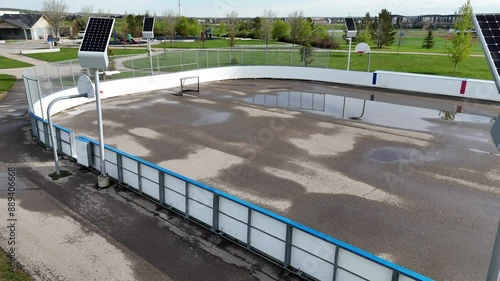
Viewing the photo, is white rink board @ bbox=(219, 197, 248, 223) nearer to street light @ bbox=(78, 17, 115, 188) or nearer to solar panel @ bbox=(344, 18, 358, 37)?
Result: street light @ bbox=(78, 17, 115, 188)

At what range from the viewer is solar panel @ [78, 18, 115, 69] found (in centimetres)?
1027

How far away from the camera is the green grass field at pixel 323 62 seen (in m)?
34.5

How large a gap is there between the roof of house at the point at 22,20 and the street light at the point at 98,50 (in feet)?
292

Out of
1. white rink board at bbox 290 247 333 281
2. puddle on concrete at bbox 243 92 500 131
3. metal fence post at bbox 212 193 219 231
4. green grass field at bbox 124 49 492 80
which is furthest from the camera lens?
green grass field at bbox 124 49 492 80

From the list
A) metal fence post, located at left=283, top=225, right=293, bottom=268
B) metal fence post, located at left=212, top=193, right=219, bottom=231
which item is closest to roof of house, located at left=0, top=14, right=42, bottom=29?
metal fence post, located at left=212, top=193, right=219, bottom=231

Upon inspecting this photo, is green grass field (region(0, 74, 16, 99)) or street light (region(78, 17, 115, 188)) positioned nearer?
street light (region(78, 17, 115, 188))

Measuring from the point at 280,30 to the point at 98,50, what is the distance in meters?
64.9

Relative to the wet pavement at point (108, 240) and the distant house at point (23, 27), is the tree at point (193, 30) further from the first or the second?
the wet pavement at point (108, 240)

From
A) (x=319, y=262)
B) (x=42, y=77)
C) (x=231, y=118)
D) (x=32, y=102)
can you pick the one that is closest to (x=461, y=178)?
(x=319, y=262)

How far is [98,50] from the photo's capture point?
10.3 m

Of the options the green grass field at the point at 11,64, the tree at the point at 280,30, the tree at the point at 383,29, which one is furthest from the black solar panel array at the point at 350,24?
the tree at the point at 383,29

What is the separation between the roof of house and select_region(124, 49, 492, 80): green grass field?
196 ft

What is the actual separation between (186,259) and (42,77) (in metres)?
16.7

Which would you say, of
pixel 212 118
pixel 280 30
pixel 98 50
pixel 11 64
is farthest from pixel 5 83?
pixel 280 30
